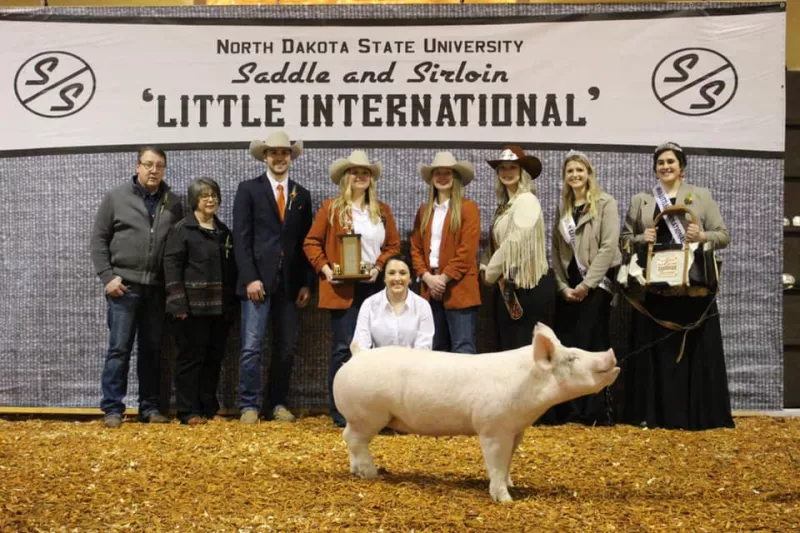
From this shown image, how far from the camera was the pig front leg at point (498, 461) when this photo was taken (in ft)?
11.8

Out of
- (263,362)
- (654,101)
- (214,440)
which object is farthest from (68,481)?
(654,101)

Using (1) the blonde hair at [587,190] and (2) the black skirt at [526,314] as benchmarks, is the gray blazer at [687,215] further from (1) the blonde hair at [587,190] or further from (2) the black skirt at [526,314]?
(2) the black skirt at [526,314]

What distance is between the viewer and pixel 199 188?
5.99 meters

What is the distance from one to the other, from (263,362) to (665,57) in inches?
134

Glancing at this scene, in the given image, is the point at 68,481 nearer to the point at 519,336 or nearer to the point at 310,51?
the point at 519,336

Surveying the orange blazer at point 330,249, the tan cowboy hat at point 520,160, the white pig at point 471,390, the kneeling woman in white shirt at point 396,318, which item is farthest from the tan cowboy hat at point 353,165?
the white pig at point 471,390

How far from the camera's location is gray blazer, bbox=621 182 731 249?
18.5 feet

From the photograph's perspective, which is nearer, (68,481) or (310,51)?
(68,481)

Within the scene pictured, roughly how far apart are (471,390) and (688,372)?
2549 mm

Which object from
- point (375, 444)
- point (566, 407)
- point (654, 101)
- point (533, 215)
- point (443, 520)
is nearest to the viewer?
point (443, 520)

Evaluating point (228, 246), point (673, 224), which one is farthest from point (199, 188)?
point (673, 224)

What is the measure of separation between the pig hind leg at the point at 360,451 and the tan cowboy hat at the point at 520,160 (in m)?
2.45

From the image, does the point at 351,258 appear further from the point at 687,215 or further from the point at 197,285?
the point at 687,215

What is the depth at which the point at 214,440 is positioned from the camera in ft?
17.0
